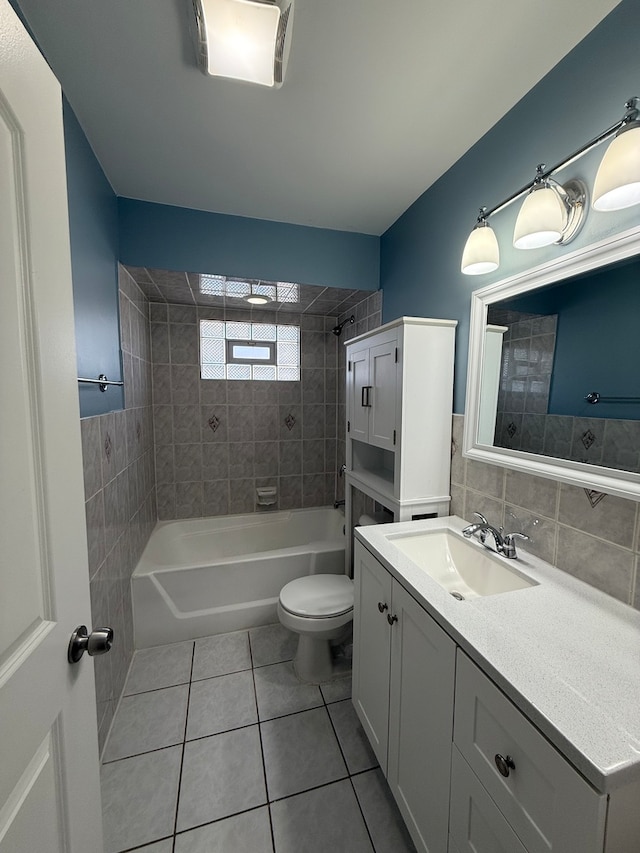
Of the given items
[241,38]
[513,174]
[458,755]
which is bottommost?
[458,755]

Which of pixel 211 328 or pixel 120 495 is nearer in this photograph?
pixel 120 495

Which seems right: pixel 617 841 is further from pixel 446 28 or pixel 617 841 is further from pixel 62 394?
pixel 446 28

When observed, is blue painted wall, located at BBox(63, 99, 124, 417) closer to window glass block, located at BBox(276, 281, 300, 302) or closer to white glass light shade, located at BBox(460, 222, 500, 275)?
window glass block, located at BBox(276, 281, 300, 302)

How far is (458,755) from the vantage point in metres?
0.80

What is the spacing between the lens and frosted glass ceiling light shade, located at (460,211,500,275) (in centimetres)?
126

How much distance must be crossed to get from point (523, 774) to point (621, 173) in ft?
4.34

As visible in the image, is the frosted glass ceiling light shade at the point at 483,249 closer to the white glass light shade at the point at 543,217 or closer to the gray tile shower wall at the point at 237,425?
the white glass light shade at the point at 543,217

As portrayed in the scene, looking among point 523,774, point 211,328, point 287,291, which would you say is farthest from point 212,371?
point 523,774

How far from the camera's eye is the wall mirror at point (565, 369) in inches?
36.4

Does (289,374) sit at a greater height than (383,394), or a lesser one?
greater

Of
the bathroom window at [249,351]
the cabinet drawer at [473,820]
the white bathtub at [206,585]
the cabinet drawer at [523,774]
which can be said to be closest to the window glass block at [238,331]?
the bathroom window at [249,351]

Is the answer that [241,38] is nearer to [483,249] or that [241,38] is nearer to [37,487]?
[483,249]

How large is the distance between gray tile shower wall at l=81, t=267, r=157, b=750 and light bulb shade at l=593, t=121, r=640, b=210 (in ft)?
5.85

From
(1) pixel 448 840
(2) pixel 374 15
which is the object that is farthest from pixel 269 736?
(2) pixel 374 15
